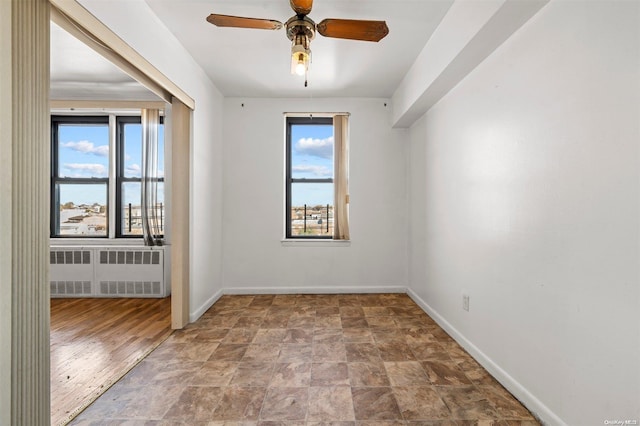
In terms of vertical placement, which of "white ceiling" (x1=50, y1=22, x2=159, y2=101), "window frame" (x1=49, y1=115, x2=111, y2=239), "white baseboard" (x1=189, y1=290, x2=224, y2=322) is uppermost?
"white ceiling" (x1=50, y1=22, x2=159, y2=101)

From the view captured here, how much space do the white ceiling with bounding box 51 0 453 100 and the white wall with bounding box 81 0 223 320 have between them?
14cm

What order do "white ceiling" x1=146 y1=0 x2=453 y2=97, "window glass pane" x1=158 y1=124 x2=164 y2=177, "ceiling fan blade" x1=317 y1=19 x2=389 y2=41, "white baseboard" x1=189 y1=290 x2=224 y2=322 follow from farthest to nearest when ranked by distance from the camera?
"window glass pane" x1=158 y1=124 x2=164 y2=177 < "white baseboard" x1=189 y1=290 x2=224 y2=322 < "white ceiling" x1=146 y1=0 x2=453 y2=97 < "ceiling fan blade" x1=317 y1=19 x2=389 y2=41

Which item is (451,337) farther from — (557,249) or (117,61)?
(117,61)

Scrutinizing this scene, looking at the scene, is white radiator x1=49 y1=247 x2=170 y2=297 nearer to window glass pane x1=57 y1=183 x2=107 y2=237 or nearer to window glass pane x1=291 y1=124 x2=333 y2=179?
window glass pane x1=57 y1=183 x2=107 y2=237

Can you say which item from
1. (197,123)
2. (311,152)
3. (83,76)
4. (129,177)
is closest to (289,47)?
(197,123)

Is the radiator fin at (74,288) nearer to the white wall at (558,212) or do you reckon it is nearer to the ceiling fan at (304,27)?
the ceiling fan at (304,27)

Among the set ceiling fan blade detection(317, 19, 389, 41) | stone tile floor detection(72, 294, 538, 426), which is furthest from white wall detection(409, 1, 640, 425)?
ceiling fan blade detection(317, 19, 389, 41)

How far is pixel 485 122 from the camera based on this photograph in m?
2.26

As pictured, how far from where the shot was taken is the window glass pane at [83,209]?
4.52m

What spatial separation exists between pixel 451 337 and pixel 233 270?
2881mm

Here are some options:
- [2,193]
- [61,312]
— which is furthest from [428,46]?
[61,312]

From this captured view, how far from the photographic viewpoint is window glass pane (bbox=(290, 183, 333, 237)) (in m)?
4.43

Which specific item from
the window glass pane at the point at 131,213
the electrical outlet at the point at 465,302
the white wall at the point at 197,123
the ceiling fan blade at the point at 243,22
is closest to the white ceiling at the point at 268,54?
the white wall at the point at 197,123

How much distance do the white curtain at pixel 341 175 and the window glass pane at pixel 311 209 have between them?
22 centimetres
